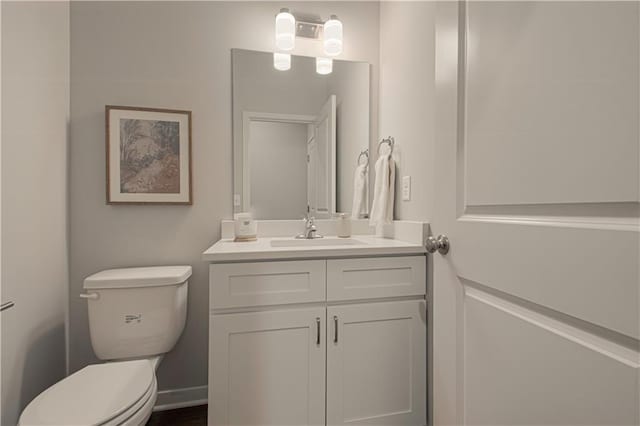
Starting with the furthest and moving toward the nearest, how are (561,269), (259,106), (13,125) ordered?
(259,106), (13,125), (561,269)

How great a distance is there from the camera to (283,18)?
64.8 inches

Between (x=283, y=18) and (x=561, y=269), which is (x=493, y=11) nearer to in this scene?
(x=561, y=269)

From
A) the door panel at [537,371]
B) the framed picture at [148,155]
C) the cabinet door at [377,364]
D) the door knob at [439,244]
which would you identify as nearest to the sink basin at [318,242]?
the cabinet door at [377,364]

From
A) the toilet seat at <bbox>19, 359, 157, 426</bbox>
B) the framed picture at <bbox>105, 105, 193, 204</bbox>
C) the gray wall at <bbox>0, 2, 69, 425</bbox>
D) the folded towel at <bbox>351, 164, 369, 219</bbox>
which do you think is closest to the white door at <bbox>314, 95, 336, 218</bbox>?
the folded towel at <bbox>351, 164, 369, 219</bbox>

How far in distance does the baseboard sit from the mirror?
3.25ft

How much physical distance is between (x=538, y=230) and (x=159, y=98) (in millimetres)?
1750

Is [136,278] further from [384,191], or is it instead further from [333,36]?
[333,36]

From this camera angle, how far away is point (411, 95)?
1.54 metres

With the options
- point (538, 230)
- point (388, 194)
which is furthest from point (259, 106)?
point (538, 230)

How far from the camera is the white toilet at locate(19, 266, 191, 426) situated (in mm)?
1041

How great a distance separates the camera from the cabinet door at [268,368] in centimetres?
116

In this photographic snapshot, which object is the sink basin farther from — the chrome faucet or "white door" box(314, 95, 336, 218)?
"white door" box(314, 95, 336, 218)

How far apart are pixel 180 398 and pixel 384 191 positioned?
1.54 meters

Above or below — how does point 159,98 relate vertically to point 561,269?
above
